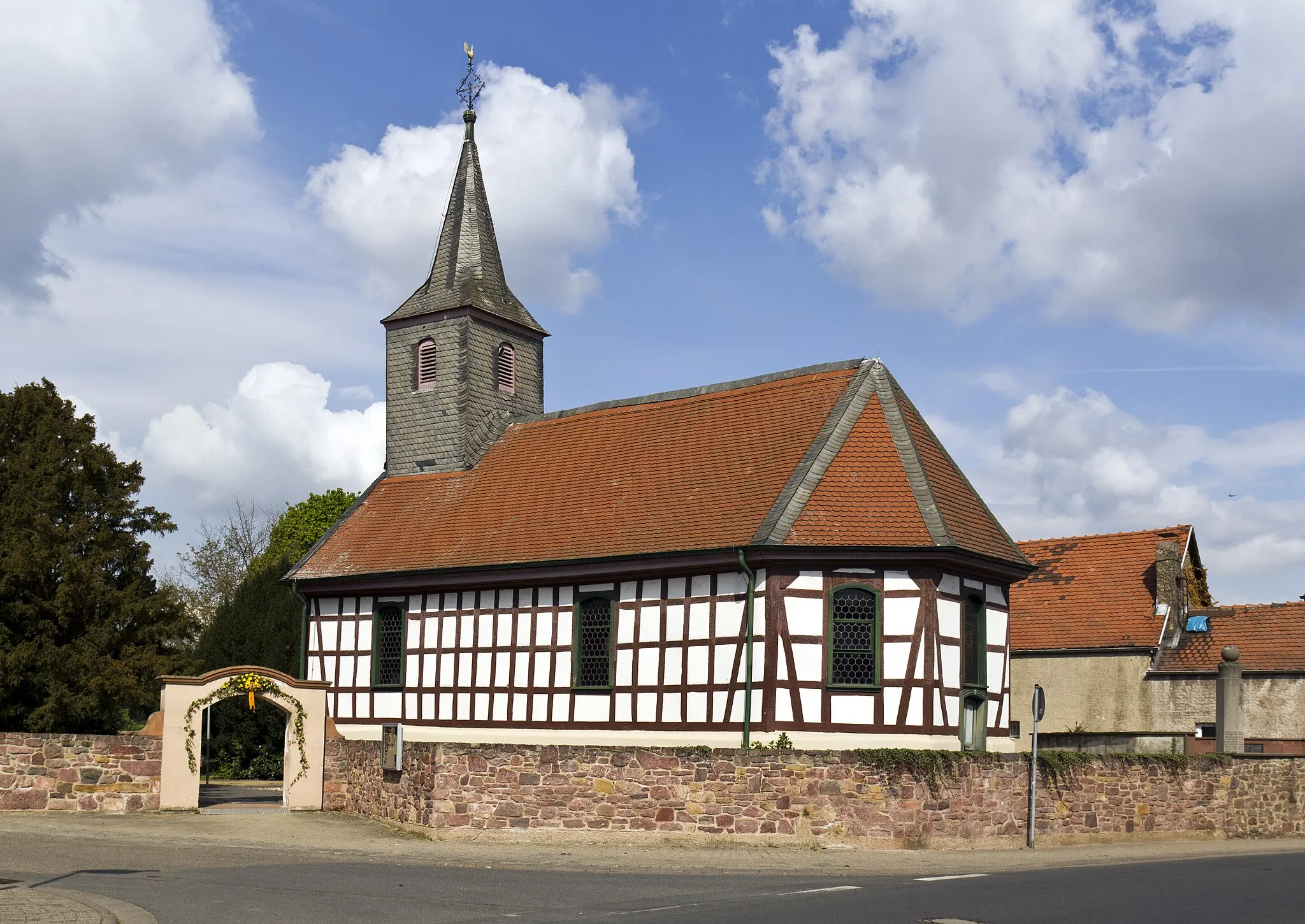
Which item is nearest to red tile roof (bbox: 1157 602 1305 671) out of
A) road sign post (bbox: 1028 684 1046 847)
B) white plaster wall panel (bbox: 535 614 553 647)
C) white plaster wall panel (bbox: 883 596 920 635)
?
white plaster wall panel (bbox: 883 596 920 635)

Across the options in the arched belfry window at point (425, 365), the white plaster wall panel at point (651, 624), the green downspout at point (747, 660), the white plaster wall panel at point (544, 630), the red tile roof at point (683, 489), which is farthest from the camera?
the arched belfry window at point (425, 365)

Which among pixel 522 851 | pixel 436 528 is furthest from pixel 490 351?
pixel 522 851

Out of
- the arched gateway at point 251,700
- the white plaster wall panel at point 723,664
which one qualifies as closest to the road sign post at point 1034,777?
the white plaster wall panel at point 723,664

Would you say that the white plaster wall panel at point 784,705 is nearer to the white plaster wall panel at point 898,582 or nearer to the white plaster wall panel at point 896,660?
the white plaster wall panel at point 896,660

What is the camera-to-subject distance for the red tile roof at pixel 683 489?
24.2 m

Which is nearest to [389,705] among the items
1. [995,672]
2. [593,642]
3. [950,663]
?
[593,642]

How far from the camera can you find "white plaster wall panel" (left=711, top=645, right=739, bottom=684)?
23.6 meters

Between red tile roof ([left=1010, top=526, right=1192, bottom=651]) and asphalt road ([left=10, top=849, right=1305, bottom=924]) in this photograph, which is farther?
red tile roof ([left=1010, top=526, right=1192, bottom=651])

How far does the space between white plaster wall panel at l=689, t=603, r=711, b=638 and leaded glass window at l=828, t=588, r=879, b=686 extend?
2.22m

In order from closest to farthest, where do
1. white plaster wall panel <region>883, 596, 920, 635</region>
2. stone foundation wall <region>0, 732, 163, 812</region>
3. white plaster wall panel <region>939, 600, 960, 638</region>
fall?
stone foundation wall <region>0, 732, 163, 812</region>
white plaster wall panel <region>883, 596, 920, 635</region>
white plaster wall panel <region>939, 600, 960, 638</region>

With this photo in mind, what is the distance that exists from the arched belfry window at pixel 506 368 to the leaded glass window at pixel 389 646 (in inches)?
283

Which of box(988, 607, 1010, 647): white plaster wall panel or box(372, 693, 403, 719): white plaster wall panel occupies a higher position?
box(988, 607, 1010, 647): white plaster wall panel

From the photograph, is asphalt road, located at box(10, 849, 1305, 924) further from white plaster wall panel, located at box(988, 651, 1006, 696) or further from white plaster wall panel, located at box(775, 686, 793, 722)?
white plaster wall panel, located at box(988, 651, 1006, 696)

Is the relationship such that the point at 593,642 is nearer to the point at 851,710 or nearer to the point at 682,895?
the point at 851,710
